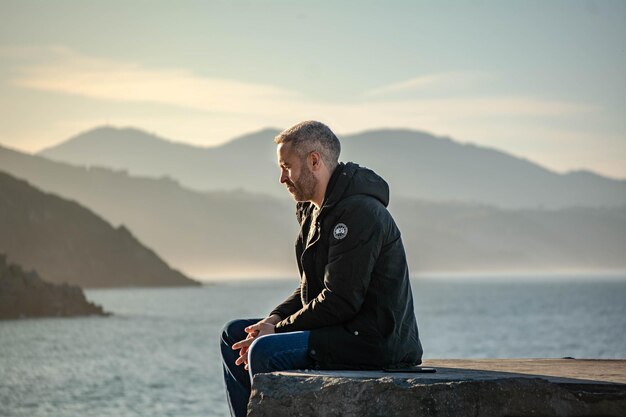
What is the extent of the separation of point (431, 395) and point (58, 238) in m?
174

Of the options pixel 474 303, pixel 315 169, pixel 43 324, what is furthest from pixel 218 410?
pixel 474 303

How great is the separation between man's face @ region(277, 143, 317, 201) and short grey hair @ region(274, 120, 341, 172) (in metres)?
0.03

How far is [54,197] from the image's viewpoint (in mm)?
180875

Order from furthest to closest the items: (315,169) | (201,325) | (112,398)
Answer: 1. (201,325)
2. (112,398)
3. (315,169)

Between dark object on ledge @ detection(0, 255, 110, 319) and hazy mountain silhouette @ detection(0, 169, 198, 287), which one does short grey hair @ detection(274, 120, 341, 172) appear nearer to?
dark object on ledge @ detection(0, 255, 110, 319)

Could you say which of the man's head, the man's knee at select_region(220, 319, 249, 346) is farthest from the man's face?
the man's knee at select_region(220, 319, 249, 346)

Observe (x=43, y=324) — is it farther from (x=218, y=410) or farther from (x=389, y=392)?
(x=389, y=392)

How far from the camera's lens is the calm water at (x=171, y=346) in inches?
1864

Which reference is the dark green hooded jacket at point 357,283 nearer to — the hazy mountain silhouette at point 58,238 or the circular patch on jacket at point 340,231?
the circular patch on jacket at point 340,231

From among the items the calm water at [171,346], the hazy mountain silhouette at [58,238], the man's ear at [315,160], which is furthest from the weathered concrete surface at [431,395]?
the hazy mountain silhouette at [58,238]

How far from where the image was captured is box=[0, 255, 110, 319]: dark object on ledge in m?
117

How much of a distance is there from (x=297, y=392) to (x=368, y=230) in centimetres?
80

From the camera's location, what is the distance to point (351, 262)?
532 centimetres

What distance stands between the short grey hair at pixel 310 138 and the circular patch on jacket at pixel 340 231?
1.16 ft
